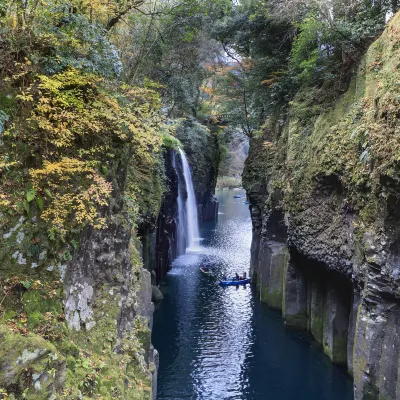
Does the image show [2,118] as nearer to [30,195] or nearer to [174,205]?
[30,195]

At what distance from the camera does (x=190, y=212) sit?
41938 millimetres

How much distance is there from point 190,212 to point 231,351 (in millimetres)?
25723

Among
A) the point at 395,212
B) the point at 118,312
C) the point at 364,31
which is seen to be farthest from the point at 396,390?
the point at 364,31

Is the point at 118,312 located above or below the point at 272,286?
above

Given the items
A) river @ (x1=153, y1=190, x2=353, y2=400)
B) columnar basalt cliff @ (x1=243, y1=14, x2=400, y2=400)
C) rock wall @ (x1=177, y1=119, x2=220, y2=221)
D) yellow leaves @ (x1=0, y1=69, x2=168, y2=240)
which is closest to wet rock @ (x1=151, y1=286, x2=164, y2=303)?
river @ (x1=153, y1=190, x2=353, y2=400)

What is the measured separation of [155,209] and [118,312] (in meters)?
13.5

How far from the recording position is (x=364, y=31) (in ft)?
49.0

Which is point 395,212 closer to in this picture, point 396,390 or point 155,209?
point 396,390

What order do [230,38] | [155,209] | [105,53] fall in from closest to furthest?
1. [105,53]
2. [155,209]
3. [230,38]

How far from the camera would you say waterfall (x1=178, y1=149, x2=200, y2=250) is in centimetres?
3791

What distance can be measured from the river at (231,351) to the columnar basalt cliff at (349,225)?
1048 millimetres

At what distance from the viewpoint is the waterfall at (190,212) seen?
124 feet

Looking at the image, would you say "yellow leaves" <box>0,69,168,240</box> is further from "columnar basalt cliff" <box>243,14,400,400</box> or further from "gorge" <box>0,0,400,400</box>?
"columnar basalt cliff" <box>243,14,400,400</box>

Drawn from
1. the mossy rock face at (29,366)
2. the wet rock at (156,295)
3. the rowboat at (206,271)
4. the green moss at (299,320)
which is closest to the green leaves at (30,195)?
the mossy rock face at (29,366)
